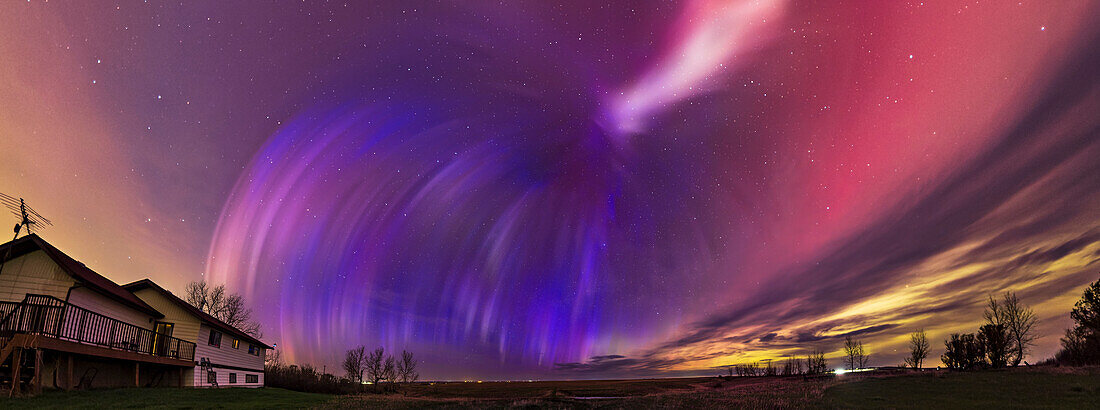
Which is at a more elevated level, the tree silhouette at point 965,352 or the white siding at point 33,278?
the white siding at point 33,278

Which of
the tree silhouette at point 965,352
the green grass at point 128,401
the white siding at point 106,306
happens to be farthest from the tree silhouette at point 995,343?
the white siding at point 106,306

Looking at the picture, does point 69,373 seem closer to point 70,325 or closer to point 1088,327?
point 70,325

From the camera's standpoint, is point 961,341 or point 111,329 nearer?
point 111,329

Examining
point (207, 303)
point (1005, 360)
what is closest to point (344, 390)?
point (207, 303)

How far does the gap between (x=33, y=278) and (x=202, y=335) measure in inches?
496

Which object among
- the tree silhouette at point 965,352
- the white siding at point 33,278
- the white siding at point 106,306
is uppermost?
the white siding at point 33,278

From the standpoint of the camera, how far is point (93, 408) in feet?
57.1

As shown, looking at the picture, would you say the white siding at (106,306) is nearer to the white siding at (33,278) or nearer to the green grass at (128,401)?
the white siding at (33,278)

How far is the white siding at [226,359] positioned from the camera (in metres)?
34.6

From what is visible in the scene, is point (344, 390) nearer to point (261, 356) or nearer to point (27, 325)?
point (261, 356)

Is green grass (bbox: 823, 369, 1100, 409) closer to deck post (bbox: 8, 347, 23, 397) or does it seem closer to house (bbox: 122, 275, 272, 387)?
deck post (bbox: 8, 347, 23, 397)

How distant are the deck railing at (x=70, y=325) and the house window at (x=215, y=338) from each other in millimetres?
5798

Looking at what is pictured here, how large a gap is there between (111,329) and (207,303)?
44260 millimetres

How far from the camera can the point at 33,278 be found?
24094mm
